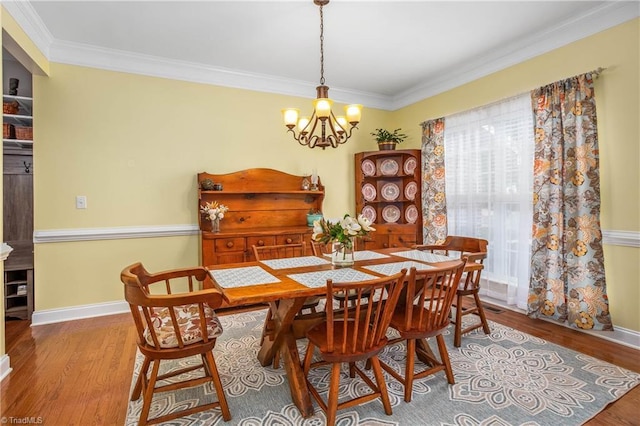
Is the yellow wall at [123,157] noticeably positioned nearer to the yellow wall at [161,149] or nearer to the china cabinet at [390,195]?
the yellow wall at [161,149]

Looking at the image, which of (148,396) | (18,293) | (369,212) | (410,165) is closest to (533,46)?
(410,165)

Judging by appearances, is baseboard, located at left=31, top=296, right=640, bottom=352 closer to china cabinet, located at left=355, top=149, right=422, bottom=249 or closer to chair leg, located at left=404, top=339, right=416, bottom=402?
china cabinet, located at left=355, top=149, right=422, bottom=249

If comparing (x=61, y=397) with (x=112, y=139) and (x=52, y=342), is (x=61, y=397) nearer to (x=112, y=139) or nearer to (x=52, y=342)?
(x=52, y=342)

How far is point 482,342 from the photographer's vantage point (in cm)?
272

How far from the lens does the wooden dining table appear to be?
176 cm

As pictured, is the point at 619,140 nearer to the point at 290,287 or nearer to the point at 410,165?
the point at 410,165

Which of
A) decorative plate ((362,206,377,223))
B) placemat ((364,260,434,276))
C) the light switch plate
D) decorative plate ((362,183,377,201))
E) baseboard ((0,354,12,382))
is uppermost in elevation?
decorative plate ((362,183,377,201))

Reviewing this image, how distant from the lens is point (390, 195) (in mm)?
4711

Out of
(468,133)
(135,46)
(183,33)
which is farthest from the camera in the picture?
(468,133)

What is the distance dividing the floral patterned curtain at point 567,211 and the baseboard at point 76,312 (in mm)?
4107

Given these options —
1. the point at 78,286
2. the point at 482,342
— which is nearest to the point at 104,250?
the point at 78,286

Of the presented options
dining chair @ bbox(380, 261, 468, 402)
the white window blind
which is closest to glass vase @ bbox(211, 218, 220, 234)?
dining chair @ bbox(380, 261, 468, 402)

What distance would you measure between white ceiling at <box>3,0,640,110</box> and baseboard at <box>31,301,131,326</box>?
2407 millimetres

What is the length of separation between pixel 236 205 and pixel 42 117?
2.00 meters
